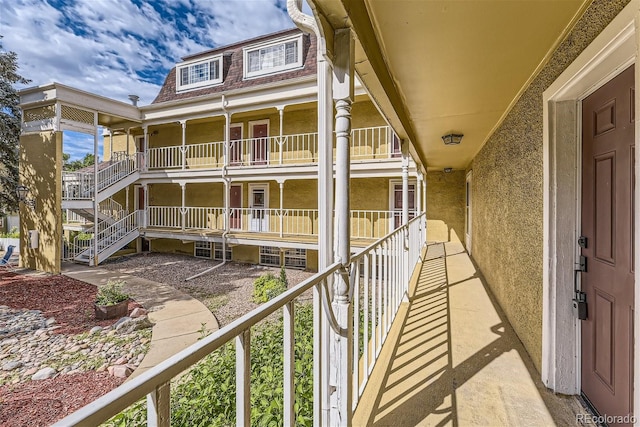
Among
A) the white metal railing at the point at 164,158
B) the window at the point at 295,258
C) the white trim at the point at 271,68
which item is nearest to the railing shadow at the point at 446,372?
the window at the point at 295,258

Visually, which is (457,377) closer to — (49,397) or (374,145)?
(49,397)

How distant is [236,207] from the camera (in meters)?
11.3

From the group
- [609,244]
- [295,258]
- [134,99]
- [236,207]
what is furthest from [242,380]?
[134,99]

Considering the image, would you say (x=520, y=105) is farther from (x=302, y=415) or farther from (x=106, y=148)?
(x=106, y=148)

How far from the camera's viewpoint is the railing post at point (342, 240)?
63.7 inches

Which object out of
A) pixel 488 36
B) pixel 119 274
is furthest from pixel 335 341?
pixel 119 274

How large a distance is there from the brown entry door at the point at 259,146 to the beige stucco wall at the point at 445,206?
5.57m

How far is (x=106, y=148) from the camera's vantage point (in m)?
14.3

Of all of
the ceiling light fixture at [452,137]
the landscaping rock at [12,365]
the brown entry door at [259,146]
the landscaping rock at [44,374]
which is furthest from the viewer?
the brown entry door at [259,146]

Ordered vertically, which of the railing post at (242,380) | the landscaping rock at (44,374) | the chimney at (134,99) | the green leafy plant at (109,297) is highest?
the chimney at (134,99)

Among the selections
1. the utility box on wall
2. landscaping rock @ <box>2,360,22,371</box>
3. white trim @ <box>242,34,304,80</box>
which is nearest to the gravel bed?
the utility box on wall

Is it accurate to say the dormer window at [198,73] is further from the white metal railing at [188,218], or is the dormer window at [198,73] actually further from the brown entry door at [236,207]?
the white metal railing at [188,218]

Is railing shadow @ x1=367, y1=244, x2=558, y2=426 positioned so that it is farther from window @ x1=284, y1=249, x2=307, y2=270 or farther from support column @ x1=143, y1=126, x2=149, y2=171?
support column @ x1=143, y1=126, x2=149, y2=171

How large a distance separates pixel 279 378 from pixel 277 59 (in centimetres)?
1038
